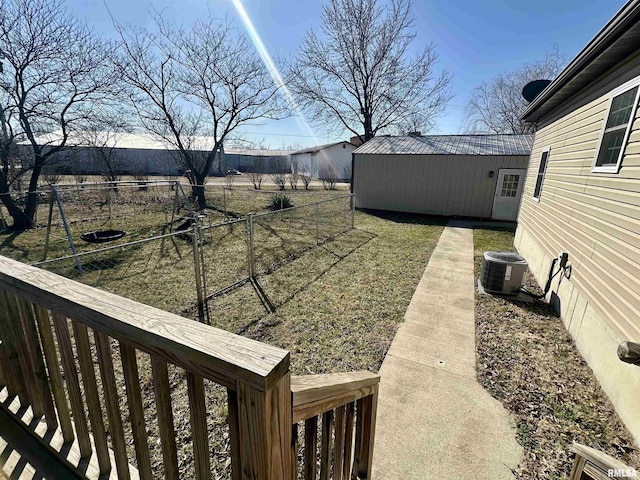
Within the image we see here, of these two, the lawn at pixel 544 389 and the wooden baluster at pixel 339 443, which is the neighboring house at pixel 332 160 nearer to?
the lawn at pixel 544 389

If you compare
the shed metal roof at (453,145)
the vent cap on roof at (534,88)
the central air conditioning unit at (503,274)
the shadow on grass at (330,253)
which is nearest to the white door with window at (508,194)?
the shed metal roof at (453,145)

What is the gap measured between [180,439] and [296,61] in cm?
2013

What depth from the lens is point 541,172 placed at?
6723mm

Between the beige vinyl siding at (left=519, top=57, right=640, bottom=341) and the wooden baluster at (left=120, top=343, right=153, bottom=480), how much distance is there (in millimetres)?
3680

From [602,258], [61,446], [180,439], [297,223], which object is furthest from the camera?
[297,223]

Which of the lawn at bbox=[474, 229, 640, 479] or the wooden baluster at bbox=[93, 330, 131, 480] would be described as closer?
the wooden baluster at bbox=[93, 330, 131, 480]

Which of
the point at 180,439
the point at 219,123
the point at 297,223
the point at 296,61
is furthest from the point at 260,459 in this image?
the point at 296,61

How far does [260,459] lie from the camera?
736mm

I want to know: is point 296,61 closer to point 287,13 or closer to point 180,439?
point 287,13

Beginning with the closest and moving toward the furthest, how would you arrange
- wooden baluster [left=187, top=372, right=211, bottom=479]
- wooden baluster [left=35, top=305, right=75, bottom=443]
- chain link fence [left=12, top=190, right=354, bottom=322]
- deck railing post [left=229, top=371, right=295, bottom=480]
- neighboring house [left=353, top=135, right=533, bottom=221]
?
deck railing post [left=229, top=371, right=295, bottom=480] < wooden baluster [left=187, top=372, right=211, bottom=479] < wooden baluster [left=35, top=305, right=75, bottom=443] < chain link fence [left=12, top=190, right=354, bottom=322] < neighboring house [left=353, top=135, right=533, bottom=221]

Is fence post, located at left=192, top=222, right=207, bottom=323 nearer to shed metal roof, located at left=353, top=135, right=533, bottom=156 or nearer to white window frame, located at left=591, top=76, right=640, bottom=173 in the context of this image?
white window frame, located at left=591, top=76, right=640, bottom=173

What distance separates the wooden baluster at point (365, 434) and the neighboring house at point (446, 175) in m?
11.8

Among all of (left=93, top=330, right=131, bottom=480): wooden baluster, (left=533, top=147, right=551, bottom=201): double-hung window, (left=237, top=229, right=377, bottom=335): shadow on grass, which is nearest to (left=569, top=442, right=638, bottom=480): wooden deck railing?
(left=93, top=330, right=131, bottom=480): wooden baluster

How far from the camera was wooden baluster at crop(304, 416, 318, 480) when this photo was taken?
116 centimetres
